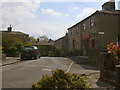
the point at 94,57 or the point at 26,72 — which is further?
the point at 94,57

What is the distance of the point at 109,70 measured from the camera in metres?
5.32

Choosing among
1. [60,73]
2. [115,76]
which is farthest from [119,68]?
[60,73]

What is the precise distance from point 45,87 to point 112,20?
20.9m

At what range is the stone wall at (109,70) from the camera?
4751 mm

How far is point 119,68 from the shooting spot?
473 centimetres

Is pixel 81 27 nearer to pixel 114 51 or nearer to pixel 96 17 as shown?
pixel 96 17

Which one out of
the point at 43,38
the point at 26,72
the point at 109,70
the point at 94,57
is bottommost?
the point at 26,72

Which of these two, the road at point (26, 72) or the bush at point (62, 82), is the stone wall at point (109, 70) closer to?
the bush at point (62, 82)

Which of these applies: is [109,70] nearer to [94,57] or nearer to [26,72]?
[26,72]

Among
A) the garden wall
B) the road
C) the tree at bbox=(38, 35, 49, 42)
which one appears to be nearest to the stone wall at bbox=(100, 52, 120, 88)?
the road

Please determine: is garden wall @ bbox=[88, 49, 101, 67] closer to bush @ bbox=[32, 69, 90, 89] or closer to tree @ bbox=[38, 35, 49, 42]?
bush @ bbox=[32, 69, 90, 89]


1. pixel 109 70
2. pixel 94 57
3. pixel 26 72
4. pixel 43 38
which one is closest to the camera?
pixel 109 70

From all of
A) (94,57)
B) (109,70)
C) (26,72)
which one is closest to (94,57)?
(94,57)

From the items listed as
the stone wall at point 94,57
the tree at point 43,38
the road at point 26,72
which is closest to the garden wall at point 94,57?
the stone wall at point 94,57
